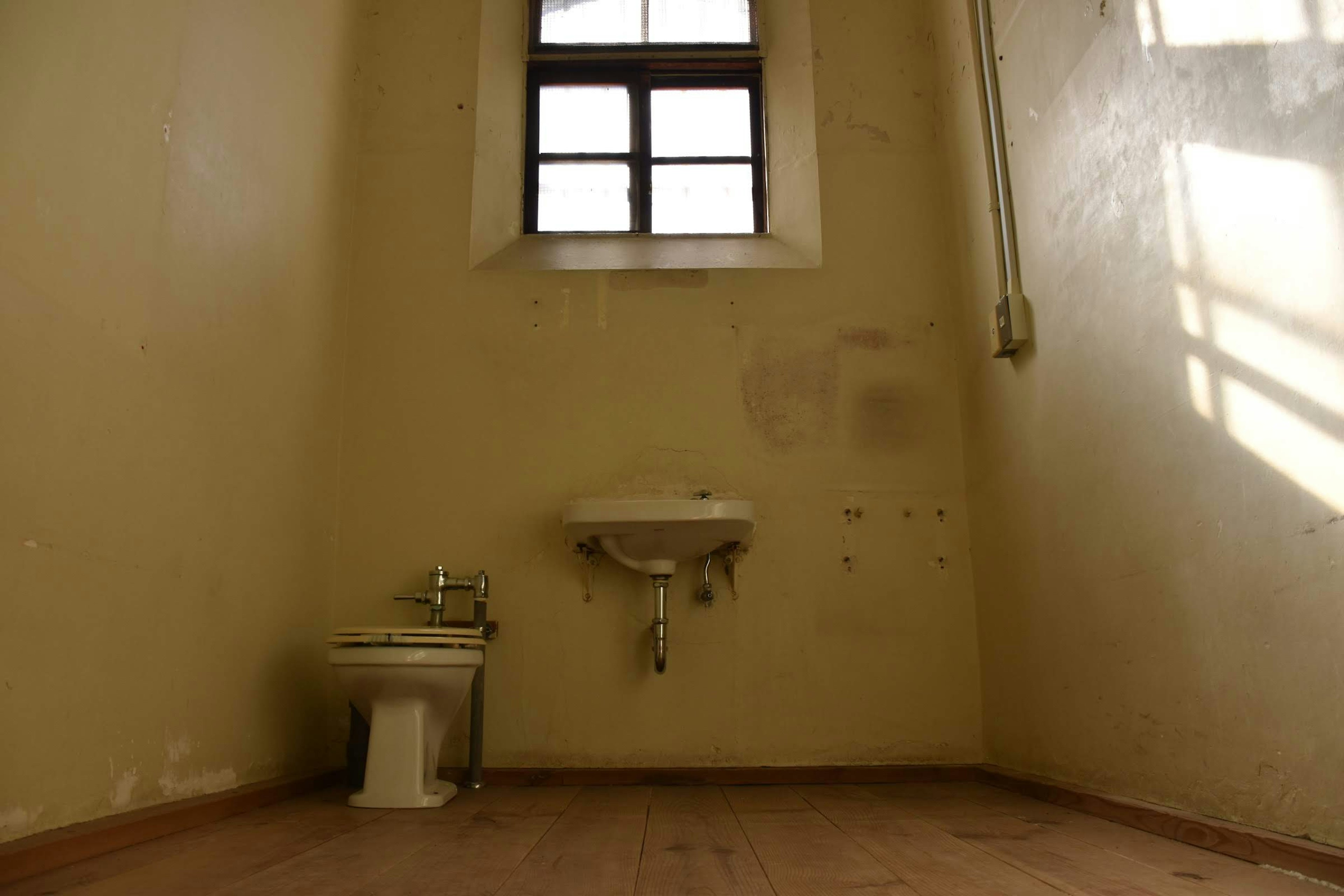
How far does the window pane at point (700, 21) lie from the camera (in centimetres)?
357

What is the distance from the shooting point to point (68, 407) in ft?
5.39

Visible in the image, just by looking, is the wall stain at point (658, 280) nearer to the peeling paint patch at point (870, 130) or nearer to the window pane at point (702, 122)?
the window pane at point (702, 122)

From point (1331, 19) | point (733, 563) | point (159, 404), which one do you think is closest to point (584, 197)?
point (733, 563)

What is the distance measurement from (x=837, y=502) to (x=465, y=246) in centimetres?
138

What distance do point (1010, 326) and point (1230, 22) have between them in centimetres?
96

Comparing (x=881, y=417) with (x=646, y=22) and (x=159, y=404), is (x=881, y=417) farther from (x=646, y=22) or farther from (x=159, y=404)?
(x=159, y=404)


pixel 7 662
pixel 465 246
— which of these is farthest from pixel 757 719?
pixel 7 662

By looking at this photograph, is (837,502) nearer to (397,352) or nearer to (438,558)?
(438,558)

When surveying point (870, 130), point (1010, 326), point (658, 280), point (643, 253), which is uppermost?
point (870, 130)

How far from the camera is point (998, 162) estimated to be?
2.65 meters

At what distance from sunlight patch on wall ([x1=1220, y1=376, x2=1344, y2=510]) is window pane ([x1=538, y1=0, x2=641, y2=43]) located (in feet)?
8.50

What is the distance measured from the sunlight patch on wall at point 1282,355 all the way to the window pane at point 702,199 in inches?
75.4

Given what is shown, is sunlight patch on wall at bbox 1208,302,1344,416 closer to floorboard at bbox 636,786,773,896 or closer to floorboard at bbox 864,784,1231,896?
floorboard at bbox 864,784,1231,896

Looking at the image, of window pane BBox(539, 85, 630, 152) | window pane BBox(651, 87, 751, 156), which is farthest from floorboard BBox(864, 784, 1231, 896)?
window pane BBox(539, 85, 630, 152)
